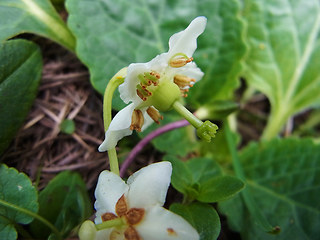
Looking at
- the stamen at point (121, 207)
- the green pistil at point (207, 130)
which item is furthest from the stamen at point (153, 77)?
the stamen at point (121, 207)

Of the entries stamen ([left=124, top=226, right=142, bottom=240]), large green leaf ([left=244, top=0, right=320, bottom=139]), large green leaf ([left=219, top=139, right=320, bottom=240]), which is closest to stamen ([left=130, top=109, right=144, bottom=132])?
stamen ([left=124, top=226, right=142, bottom=240])

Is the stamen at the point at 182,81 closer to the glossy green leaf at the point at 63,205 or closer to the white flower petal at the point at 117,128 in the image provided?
the white flower petal at the point at 117,128

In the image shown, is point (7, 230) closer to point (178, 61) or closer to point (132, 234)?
point (132, 234)

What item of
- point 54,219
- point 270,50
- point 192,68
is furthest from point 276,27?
point 54,219

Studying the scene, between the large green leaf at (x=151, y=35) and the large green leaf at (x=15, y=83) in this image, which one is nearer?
the large green leaf at (x=15, y=83)

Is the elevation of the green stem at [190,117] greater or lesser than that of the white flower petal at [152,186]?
greater

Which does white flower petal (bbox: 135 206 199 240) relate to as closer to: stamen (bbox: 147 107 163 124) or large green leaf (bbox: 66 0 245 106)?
stamen (bbox: 147 107 163 124)
